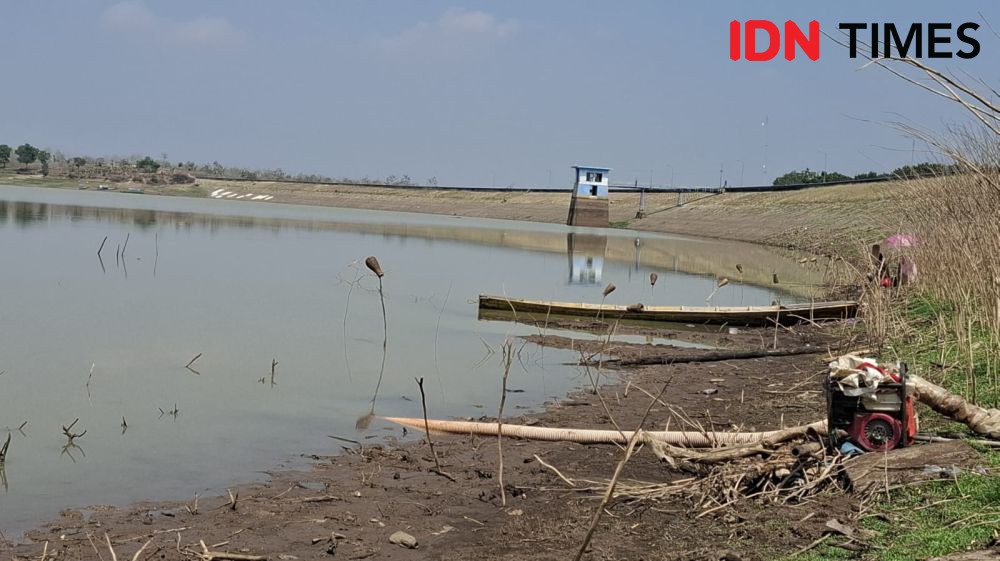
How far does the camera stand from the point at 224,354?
15.4 metres

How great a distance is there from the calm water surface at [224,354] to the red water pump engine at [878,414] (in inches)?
191

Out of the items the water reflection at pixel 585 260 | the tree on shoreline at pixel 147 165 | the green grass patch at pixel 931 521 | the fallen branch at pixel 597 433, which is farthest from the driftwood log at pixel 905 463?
the tree on shoreline at pixel 147 165

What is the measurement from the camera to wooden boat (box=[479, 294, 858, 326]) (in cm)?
2014

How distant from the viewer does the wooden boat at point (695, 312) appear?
20141 mm

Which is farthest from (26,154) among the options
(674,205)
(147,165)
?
(674,205)

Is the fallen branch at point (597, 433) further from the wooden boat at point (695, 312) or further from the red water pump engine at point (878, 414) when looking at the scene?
the wooden boat at point (695, 312)

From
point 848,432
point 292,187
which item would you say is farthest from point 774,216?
point 292,187

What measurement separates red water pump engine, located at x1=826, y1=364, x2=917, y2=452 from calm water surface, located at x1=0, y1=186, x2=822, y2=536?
486 centimetres

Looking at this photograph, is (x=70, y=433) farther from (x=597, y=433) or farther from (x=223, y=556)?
(x=597, y=433)

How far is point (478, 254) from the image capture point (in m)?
44.5

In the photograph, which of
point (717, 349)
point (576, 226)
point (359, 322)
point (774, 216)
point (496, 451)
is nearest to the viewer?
point (496, 451)

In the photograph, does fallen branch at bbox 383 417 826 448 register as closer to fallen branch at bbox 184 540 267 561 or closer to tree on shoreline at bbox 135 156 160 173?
fallen branch at bbox 184 540 267 561

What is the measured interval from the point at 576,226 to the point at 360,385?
79998 millimetres

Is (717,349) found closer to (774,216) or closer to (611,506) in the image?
(611,506)
